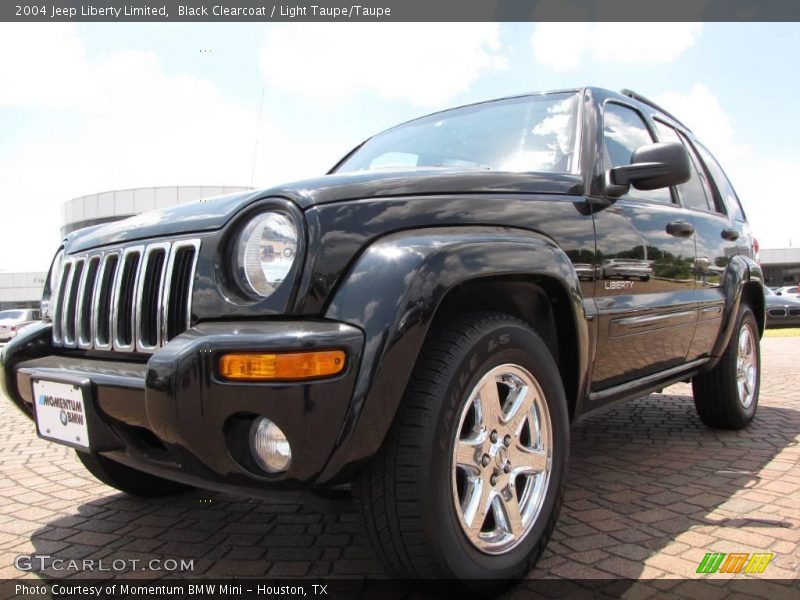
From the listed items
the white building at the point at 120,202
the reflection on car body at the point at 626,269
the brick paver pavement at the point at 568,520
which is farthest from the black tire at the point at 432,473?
the white building at the point at 120,202

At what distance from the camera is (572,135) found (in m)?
2.80

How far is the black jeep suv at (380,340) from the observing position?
1614 mm

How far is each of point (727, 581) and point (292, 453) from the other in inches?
60.1

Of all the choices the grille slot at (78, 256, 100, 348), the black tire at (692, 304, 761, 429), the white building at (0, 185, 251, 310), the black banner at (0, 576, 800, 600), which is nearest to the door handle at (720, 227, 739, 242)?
the black tire at (692, 304, 761, 429)

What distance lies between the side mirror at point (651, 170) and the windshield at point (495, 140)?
8.1 inches

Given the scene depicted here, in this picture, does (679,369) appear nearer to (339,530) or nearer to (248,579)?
(339,530)

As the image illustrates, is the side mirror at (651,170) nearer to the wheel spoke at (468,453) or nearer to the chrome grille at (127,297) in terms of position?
the wheel spoke at (468,453)

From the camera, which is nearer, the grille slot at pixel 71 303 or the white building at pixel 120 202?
the grille slot at pixel 71 303

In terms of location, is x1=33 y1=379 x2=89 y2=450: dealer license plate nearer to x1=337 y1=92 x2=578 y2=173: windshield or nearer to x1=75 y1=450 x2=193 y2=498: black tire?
x1=75 y1=450 x2=193 y2=498: black tire

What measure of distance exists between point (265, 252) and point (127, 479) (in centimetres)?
167

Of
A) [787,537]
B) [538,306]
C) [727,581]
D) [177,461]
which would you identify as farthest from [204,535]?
[787,537]

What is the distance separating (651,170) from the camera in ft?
8.52

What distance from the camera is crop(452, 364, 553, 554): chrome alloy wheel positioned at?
1915mm

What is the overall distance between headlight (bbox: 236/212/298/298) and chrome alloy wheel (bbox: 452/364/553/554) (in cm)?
68
